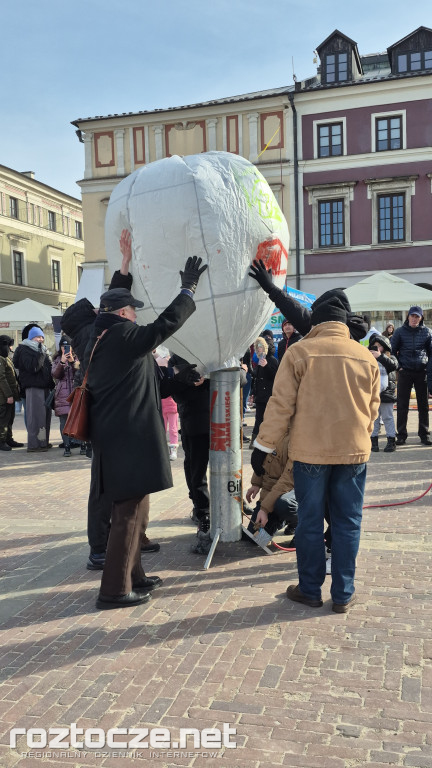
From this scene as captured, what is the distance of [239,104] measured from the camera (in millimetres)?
26688

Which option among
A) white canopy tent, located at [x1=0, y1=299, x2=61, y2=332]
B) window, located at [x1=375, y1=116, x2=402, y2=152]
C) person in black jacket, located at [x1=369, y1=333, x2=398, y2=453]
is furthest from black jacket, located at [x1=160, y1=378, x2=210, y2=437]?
window, located at [x1=375, y1=116, x2=402, y2=152]

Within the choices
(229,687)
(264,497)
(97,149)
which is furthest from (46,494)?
(97,149)

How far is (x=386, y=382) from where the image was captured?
9211mm

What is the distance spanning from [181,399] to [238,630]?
76.9 inches

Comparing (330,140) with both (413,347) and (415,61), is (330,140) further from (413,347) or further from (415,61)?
(413,347)

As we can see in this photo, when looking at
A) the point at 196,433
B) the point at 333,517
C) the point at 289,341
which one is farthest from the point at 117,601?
the point at 289,341

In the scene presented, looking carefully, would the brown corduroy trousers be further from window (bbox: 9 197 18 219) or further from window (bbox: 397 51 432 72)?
window (bbox: 9 197 18 219)

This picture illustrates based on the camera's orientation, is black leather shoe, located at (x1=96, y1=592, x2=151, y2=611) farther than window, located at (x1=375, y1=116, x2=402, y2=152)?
No

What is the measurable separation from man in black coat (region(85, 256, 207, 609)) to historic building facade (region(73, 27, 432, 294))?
23.2 metres

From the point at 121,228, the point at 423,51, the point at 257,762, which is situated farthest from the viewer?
the point at 423,51

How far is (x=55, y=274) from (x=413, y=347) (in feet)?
121

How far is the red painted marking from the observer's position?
13.8 ft

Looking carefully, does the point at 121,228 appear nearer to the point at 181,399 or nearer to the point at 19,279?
the point at 181,399

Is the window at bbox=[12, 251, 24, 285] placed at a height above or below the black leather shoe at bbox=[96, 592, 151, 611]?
above
